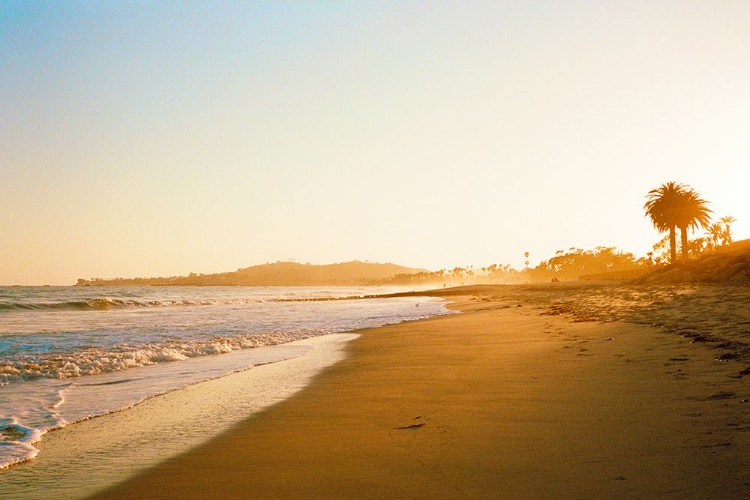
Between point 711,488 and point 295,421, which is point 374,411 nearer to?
point 295,421

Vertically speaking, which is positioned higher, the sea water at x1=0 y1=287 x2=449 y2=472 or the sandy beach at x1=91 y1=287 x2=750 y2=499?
the sandy beach at x1=91 y1=287 x2=750 y2=499

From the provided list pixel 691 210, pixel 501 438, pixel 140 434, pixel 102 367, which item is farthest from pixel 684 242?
pixel 140 434

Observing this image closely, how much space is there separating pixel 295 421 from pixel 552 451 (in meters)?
3.00

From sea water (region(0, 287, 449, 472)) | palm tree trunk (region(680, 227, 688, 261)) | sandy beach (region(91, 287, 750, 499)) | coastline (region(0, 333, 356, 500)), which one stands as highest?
palm tree trunk (region(680, 227, 688, 261))

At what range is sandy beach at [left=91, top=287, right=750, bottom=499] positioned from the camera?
11.7 ft

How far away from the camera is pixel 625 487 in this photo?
332 centimetres

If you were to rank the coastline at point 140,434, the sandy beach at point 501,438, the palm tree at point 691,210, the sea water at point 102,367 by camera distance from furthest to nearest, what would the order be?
the palm tree at point 691,210 < the sea water at point 102,367 < the coastline at point 140,434 < the sandy beach at point 501,438

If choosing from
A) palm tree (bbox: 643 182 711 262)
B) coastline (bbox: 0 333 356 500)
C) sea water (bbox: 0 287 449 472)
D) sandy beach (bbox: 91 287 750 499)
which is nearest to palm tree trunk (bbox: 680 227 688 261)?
palm tree (bbox: 643 182 711 262)

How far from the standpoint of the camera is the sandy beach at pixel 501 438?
11.7ft

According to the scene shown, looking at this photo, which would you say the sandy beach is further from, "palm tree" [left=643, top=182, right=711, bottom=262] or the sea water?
"palm tree" [left=643, top=182, right=711, bottom=262]

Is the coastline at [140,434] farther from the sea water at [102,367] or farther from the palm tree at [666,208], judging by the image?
the palm tree at [666,208]

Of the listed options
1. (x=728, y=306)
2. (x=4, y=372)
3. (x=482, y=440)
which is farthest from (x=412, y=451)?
(x=728, y=306)

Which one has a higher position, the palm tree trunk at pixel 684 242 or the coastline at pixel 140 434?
the palm tree trunk at pixel 684 242

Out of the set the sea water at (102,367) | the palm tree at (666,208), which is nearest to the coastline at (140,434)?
the sea water at (102,367)
